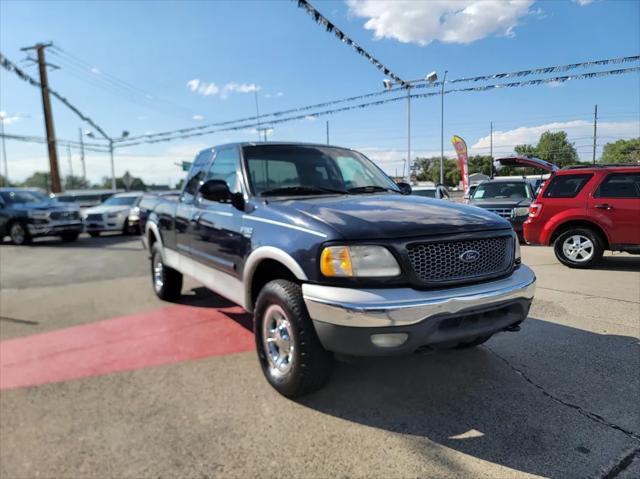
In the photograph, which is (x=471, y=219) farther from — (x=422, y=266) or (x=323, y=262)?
(x=323, y=262)

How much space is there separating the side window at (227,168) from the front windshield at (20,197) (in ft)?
41.6

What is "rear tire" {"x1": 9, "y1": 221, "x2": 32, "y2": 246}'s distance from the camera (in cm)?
1352

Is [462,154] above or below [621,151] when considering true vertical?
above

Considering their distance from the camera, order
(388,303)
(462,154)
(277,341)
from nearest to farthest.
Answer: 1. (388,303)
2. (277,341)
3. (462,154)

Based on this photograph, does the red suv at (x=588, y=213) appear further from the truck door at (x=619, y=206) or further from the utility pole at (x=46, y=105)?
the utility pole at (x=46, y=105)

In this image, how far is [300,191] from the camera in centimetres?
376

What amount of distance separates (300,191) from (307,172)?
1.11ft

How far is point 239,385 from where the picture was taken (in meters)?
3.37

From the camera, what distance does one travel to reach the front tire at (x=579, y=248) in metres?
7.37

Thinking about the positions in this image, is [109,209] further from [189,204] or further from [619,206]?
[619,206]

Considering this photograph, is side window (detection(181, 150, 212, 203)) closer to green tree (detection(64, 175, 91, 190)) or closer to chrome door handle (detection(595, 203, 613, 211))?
chrome door handle (detection(595, 203, 613, 211))

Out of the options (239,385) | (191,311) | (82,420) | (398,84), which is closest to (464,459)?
(239,385)

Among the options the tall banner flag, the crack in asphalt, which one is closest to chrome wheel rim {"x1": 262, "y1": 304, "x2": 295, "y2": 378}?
the crack in asphalt

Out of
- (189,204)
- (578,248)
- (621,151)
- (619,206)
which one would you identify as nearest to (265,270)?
(189,204)
